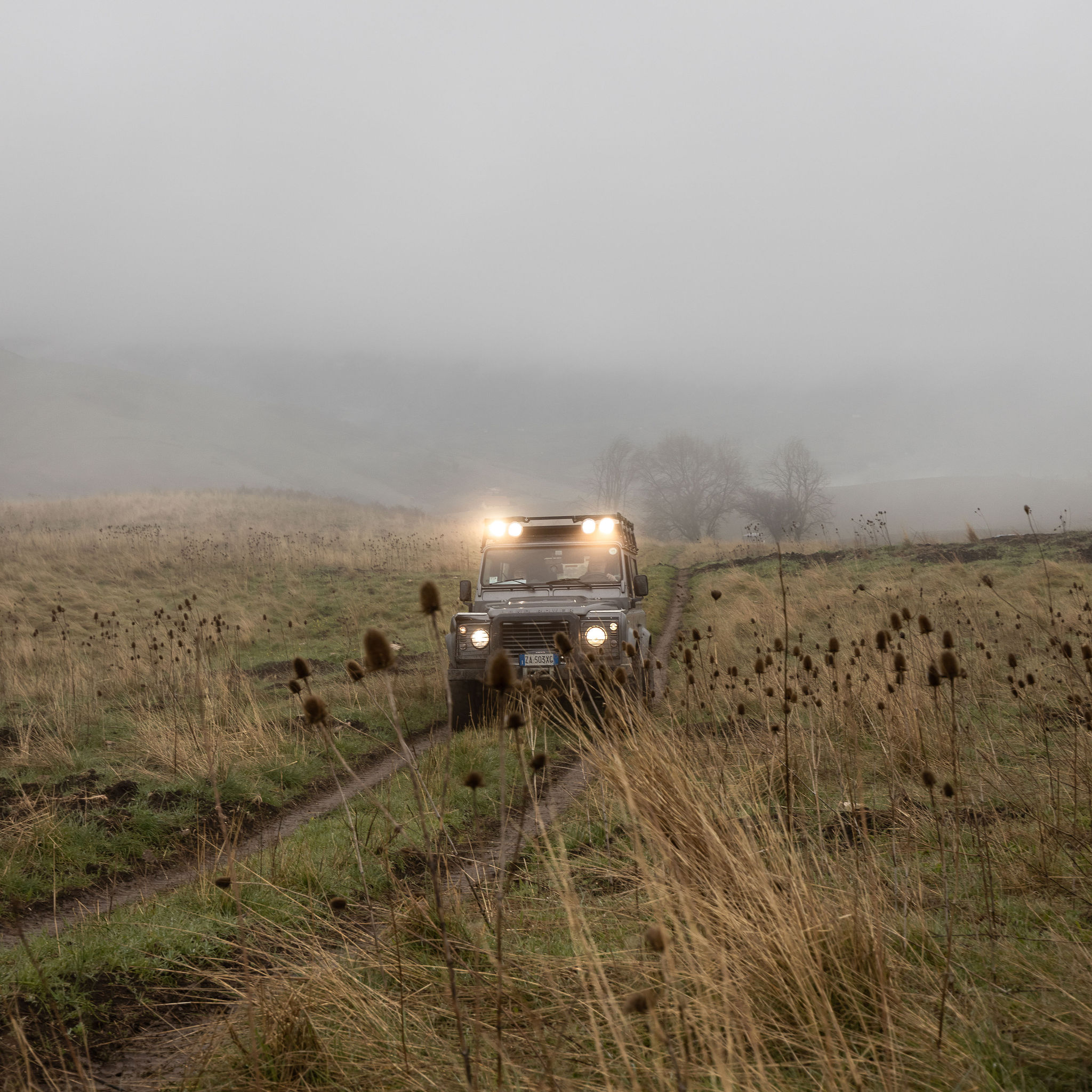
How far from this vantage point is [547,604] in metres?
9.56

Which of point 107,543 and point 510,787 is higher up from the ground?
point 107,543

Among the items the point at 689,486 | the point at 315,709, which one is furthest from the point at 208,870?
the point at 689,486

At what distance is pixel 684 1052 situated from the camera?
7.25 feet

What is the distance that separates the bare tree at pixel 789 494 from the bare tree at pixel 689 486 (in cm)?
177

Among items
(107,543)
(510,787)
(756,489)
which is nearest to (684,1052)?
(510,787)

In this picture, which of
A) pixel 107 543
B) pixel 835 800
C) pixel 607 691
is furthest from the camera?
pixel 107 543

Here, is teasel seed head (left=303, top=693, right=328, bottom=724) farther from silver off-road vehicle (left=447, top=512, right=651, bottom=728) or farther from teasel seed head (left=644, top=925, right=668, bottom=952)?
silver off-road vehicle (left=447, top=512, right=651, bottom=728)

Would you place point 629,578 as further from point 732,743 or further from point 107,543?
point 107,543

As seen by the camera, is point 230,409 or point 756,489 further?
point 230,409

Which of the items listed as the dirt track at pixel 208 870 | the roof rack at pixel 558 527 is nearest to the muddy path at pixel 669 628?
the dirt track at pixel 208 870

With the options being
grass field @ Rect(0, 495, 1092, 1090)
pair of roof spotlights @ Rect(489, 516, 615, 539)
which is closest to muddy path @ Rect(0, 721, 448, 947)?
grass field @ Rect(0, 495, 1092, 1090)

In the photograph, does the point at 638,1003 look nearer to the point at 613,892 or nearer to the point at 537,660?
the point at 613,892

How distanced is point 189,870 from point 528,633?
4.20 metres

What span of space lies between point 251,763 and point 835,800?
5.61 metres
